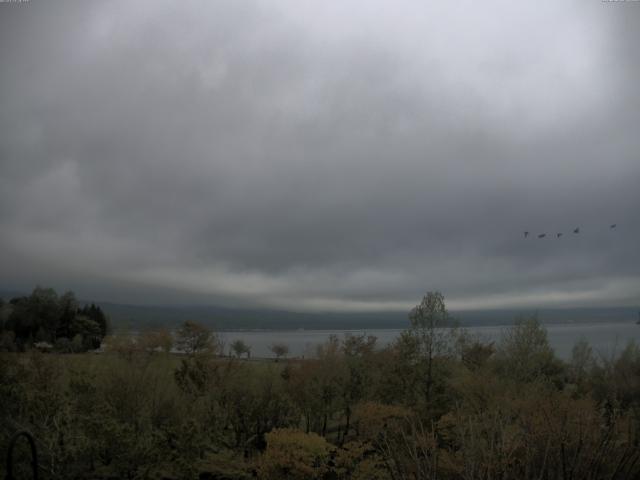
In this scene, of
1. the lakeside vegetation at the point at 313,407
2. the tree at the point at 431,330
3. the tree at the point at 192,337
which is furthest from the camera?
the tree at the point at 192,337

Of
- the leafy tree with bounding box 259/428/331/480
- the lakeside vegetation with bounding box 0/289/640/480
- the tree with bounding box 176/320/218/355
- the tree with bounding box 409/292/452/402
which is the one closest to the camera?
the lakeside vegetation with bounding box 0/289/640/480

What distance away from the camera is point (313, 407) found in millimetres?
34875

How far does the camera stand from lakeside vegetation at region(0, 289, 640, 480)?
17250 mm

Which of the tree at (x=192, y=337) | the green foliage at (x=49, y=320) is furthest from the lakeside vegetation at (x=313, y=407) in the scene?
the green foliage at (x=49, y=320)

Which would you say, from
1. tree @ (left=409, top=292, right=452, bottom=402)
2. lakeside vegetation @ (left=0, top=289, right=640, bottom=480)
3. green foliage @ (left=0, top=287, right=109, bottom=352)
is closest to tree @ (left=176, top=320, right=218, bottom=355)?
lakeside vegetation @ (left=0, top=289, right=640, bottom=480)

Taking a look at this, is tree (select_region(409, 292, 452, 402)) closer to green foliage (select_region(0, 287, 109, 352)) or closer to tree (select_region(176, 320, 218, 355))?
tree (select_region(176, 320, 218, 355))

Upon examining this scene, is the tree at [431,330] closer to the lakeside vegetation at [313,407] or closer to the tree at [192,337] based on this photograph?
the lakeside vegetation at [313,407]

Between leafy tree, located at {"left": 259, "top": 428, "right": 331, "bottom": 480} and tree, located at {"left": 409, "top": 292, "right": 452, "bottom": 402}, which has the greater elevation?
tree, located at {"left": 409, "top": 292, "right": 452, "bottom": 402}

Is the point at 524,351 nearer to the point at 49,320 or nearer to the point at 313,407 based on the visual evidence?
the point at 313,407

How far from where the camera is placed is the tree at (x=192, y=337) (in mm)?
61294

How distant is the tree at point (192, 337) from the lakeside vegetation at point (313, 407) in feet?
42.9

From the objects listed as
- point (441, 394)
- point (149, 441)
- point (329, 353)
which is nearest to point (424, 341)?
point (441, 394)

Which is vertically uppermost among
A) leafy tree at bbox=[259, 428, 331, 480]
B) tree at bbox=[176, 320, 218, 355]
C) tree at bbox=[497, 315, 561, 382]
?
tree at bbox=[497, 315, 561, 382]

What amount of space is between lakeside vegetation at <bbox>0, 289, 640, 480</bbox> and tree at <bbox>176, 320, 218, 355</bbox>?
13091 millimetres
